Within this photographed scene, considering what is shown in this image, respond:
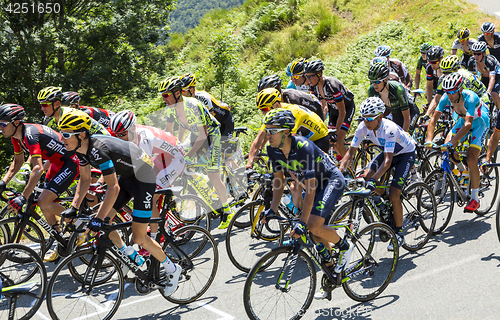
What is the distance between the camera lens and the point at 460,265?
5.69 meters

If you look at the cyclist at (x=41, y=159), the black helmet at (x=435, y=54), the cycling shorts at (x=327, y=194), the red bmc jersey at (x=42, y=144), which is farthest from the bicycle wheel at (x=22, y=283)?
the black helmet at (x=435, y=54)

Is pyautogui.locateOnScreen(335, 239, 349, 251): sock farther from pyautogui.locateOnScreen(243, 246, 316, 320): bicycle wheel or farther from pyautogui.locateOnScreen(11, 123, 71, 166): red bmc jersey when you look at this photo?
pyautogui.locateOnScreen(11, 123, 71, 166): red bmc jersey

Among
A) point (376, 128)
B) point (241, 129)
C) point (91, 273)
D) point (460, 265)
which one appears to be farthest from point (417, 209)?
point (91, 273)

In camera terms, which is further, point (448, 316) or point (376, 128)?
point (376, 128)

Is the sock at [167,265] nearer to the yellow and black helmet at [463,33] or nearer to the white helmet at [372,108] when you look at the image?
the white helmet at [372,108]

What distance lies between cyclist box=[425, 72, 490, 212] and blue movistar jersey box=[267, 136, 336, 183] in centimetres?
249

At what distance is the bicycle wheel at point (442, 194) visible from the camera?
668 cm

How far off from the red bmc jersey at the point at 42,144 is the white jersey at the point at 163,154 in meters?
1.32

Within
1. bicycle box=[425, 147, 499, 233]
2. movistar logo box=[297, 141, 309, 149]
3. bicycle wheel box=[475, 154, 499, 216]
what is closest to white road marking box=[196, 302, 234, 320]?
movistar logo box=[297, 141, 309, 149]

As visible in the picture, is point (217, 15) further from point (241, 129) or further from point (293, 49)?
point (241, 129)

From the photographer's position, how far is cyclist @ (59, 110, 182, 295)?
4.59m

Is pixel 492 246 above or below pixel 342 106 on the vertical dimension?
below

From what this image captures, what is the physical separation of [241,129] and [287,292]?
14.9 feet

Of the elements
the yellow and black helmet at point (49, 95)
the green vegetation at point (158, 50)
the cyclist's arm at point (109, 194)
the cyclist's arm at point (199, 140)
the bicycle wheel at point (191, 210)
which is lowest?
the bicycle wheel at point (191, 210)
